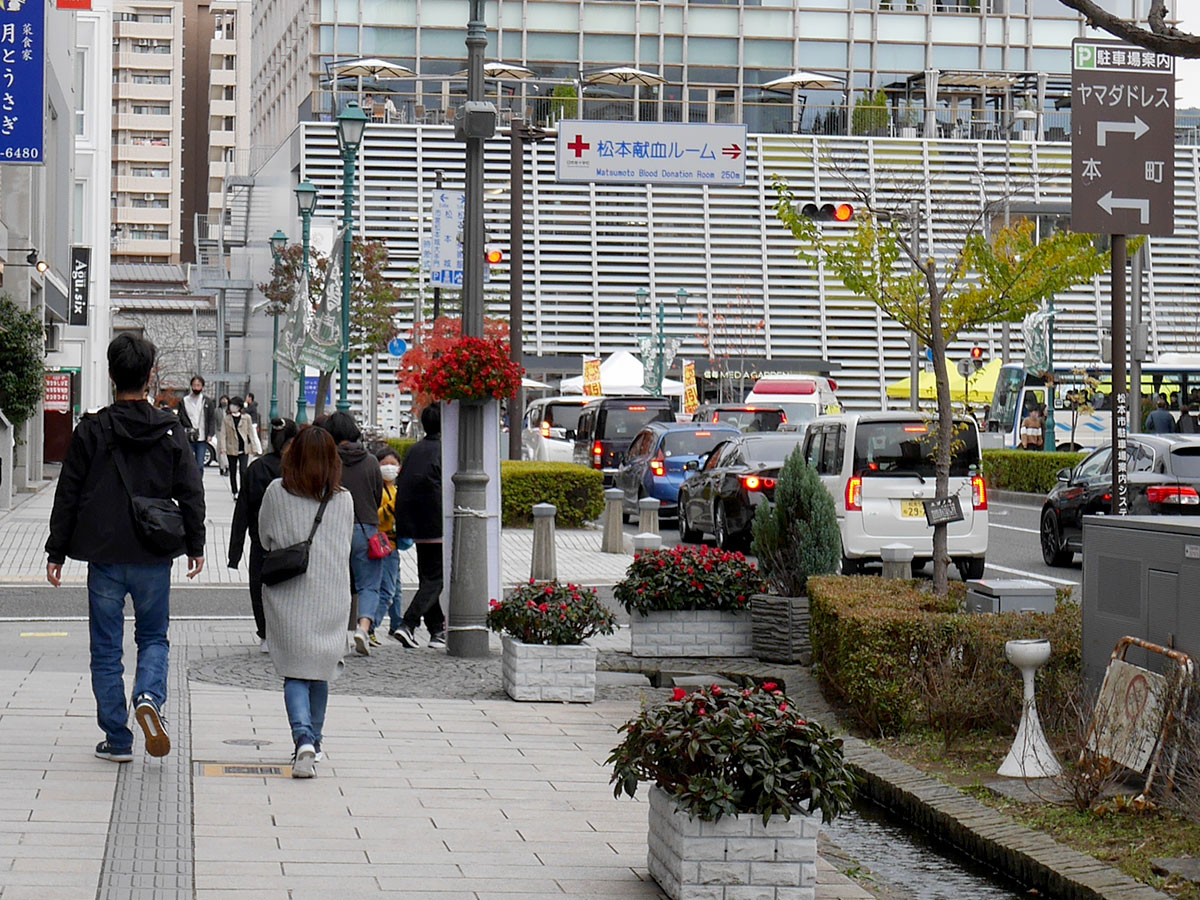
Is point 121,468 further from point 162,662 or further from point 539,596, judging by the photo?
point 539,596

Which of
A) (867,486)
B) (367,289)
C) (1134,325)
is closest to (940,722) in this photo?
(867,486)

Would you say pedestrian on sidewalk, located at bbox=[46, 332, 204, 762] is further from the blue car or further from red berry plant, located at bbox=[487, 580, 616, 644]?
the blue car

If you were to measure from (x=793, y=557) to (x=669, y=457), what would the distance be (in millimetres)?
15056

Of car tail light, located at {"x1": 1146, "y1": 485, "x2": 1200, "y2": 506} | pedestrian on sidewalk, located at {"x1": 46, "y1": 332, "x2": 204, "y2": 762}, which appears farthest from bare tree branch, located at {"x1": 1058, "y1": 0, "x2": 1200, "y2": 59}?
car tail light, located at {"x1": 1146, "y1": 485, "x2": 1200, "y2": 506}

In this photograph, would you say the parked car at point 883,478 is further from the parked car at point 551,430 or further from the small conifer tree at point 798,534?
the parked car at point 551,430

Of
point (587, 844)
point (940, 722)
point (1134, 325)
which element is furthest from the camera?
point (1134, 325)

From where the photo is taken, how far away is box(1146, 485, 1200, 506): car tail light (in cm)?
1991

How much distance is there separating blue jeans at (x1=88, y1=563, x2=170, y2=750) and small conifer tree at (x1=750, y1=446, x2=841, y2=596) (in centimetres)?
546

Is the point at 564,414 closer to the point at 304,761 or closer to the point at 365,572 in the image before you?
the point at 365,572

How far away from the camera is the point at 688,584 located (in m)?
12.8

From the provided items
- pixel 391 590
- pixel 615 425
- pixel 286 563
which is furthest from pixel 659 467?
pixel 286 563

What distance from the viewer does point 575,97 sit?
63.0 meters

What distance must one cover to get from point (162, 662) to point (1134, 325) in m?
24.1

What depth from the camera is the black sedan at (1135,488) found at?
19984mm
